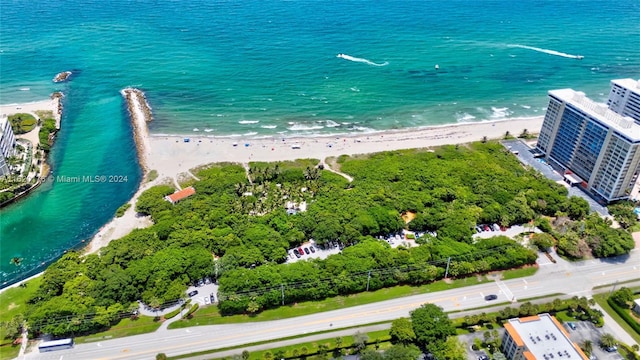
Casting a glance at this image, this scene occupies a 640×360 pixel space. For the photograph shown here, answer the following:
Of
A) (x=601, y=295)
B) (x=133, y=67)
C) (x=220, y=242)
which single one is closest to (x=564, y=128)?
(x=601, y=295)

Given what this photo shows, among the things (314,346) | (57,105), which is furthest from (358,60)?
(314,346)

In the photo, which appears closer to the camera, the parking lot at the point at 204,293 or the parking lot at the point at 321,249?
the parking lot at the point at 204,293

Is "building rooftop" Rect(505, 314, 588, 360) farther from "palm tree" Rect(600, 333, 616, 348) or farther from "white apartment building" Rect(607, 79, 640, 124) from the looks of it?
"white apartment building" Rect(607, 79, 640, 124)

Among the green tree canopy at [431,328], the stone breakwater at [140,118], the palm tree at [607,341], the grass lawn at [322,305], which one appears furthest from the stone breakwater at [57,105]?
the palm tree at [607,341]

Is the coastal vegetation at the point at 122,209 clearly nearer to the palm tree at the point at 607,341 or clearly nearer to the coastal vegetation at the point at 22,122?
the coastal vegetation at the point at 22,122

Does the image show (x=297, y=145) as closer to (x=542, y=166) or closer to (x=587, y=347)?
(x=542, y=166)

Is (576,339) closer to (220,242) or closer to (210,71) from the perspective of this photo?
(220,242)
